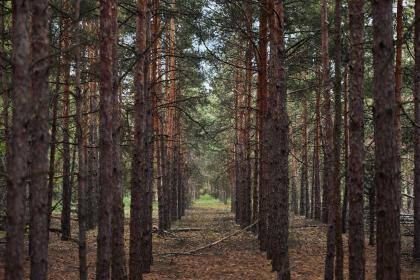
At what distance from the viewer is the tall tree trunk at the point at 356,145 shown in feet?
22.7

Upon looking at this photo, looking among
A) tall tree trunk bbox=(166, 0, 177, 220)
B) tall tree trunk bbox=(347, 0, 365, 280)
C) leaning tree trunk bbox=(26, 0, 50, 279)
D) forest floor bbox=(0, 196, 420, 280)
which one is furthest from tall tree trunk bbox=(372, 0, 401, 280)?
tall tree trunk bbox=(166, 0, 177, 220)

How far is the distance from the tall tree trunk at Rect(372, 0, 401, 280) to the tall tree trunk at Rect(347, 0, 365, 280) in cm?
236

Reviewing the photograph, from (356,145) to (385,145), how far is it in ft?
7.96

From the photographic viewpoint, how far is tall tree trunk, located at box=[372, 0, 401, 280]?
4.50m

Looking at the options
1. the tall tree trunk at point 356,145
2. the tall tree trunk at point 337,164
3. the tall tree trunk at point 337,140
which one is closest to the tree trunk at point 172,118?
the tall tree trunk at point 337,164

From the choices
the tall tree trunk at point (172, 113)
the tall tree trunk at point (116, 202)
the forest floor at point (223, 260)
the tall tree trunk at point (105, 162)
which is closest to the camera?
the tall tree trunk at point (105, 162)

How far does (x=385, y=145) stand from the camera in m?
4.53

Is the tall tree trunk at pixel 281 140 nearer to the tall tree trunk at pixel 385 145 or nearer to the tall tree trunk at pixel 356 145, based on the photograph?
the tall tree trunk at pixel 356 145

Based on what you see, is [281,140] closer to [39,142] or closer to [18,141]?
[39,142]

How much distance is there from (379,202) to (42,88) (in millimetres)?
3665

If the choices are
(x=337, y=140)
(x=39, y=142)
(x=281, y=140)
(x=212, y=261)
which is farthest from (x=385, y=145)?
(x=212, y=261)

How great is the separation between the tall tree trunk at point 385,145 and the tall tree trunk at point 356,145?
2.36 metres

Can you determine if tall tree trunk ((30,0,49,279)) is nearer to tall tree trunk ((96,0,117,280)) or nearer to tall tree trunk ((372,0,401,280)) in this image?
tall tree trunk ((96,0,117,280))

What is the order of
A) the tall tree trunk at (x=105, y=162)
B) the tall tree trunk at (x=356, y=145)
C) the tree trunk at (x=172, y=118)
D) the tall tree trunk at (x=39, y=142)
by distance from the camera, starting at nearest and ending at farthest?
the tall tree trunk at (x=39, y=142)
the tall tree trunk at (x=105, y=162)
the tall tree trunk at (x=356, y=145)
the tree trunk at (x=172, y=118)
